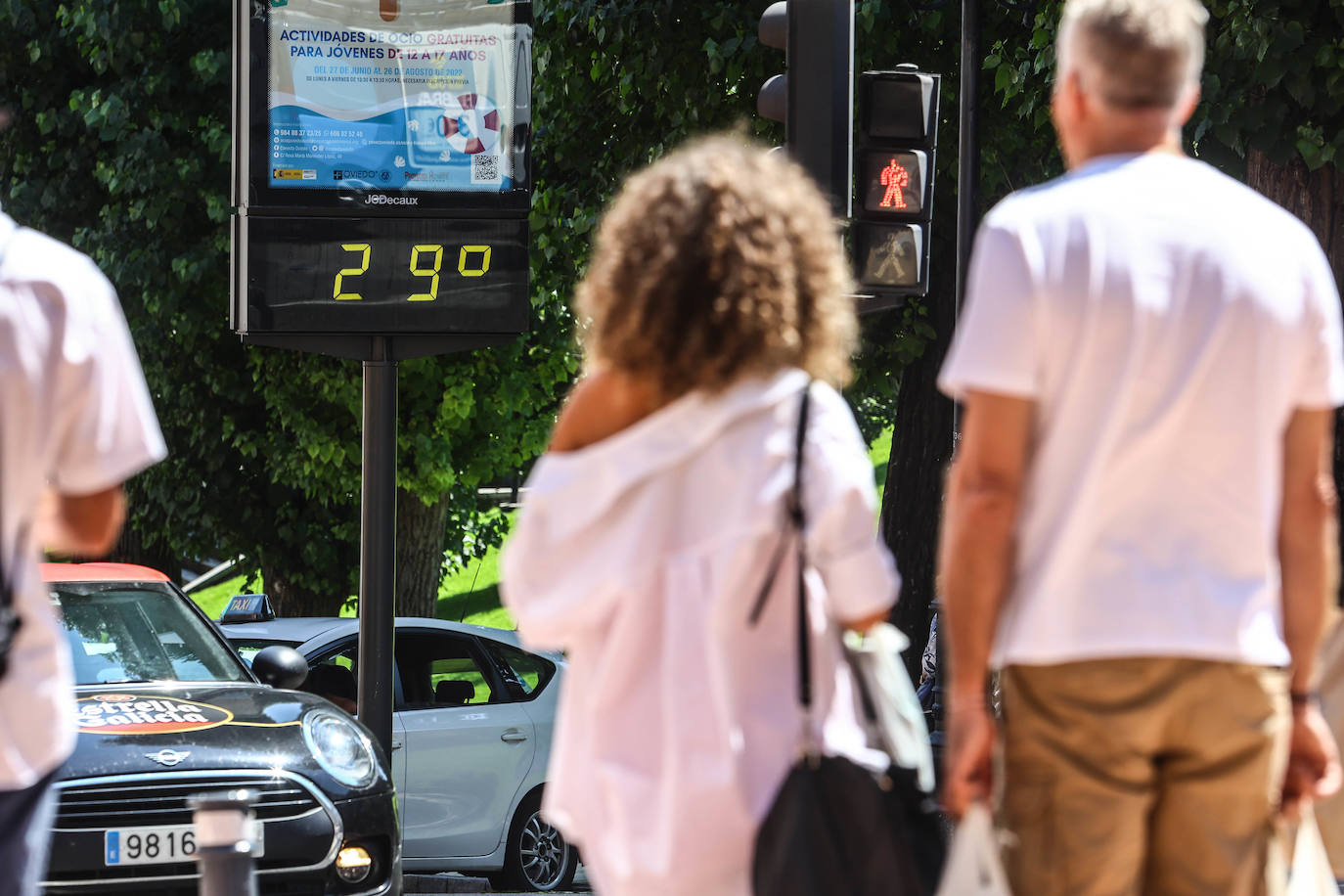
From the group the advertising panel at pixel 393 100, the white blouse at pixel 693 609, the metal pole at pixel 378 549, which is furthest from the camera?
the advertising panel at pixel 393 100

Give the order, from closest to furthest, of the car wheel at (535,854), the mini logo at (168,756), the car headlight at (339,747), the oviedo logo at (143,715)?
the mini logo at (168,756), the oviedo logo at (143,715), the car headlight at (339,747), the car wheel at (535,854)

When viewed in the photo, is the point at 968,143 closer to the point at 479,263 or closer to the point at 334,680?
the point at 479,263

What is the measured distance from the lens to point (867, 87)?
8.28 metres

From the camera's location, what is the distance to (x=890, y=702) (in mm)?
3006

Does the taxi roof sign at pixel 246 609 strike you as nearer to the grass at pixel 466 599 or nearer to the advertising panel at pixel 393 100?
the advertising panel at pixel 393 100

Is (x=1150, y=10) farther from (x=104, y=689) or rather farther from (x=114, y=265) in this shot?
(x=114, y=265)

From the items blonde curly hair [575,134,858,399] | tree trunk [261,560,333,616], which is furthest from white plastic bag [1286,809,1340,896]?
tree trunk [261,560,333,616]

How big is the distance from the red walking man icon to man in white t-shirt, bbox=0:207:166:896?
563cm

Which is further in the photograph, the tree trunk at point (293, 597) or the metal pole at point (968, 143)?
the tree trunk at point (293, 597)

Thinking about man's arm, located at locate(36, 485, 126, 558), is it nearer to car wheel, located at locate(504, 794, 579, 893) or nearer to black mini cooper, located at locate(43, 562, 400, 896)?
black mini cooper, located at locate(43, 562, 400, 896)

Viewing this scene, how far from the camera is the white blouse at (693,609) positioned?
2.87 metres

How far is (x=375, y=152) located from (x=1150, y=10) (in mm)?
6470

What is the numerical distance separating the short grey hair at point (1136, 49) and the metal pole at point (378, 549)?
6.29 metres

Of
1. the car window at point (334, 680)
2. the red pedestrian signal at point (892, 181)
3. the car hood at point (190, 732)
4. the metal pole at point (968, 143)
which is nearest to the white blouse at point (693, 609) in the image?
the car hood at point (190, 732)
